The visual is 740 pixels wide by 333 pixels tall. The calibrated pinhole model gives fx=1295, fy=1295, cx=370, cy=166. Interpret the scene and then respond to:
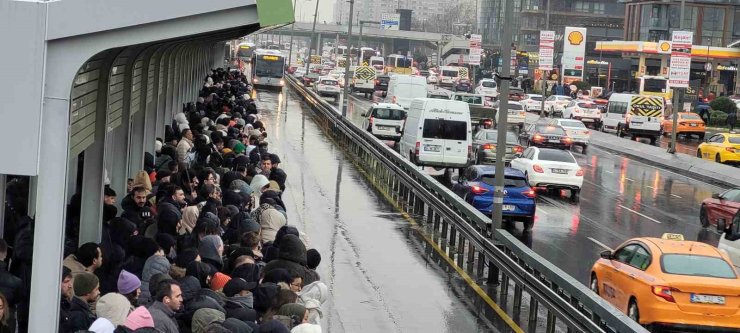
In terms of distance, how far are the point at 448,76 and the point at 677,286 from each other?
103855 mm

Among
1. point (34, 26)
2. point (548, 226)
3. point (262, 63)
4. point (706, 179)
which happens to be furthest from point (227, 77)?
point (34, 26)

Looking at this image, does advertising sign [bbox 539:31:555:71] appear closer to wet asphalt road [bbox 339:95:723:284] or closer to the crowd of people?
wet asphalt road [bbox 339:95:723:284]

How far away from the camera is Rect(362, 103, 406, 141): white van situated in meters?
51.2

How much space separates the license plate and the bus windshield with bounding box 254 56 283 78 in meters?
67.4

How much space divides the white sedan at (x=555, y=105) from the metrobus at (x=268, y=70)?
702 inches

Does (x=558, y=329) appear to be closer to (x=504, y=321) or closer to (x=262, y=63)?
(x=504, y=321)

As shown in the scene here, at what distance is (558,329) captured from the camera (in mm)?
18141

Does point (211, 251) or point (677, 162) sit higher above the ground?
point (211, 251)

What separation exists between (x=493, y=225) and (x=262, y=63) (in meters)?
63.1

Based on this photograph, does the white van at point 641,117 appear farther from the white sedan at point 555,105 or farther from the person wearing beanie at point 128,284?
the person wearing beanie at point 128,284

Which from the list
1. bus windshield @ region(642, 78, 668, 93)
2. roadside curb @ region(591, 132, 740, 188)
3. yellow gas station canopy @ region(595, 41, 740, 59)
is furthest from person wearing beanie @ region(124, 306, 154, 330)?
yellow gas station canopy @ region(595, 41, 740, 59)

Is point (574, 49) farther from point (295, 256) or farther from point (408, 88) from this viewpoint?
point (295, 256)

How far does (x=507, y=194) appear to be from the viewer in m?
28.8

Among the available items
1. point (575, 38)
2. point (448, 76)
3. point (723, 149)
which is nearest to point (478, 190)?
point (723, 149)
